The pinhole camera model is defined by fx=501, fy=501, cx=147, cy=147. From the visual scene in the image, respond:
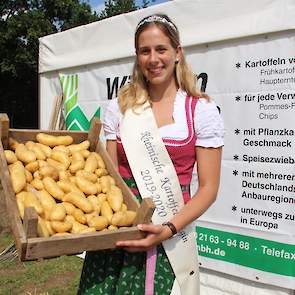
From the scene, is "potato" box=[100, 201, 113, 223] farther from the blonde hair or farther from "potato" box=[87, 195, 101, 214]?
the blonde hair

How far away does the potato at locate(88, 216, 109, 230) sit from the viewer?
6.08 ft

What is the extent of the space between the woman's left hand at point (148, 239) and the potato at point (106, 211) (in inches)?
5.2

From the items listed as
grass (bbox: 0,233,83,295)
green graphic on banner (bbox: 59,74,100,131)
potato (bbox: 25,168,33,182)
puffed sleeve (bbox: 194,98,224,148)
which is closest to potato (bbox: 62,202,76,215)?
potato (bbox: 25,168,33,182)

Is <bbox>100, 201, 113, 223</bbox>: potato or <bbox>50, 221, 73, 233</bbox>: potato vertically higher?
<bbox>100, 201, 113, 223</bbox>: potato

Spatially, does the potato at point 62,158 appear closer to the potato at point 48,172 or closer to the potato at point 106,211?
the potato at point 48,172

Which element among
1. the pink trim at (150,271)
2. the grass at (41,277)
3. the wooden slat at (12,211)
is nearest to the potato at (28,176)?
the wooden slat at (12,211)

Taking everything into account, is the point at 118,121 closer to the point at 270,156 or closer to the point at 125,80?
the point at 270,156

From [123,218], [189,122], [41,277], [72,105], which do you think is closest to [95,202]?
[123,218]

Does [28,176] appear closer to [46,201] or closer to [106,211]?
[46,201]

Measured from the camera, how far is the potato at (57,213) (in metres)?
1.83

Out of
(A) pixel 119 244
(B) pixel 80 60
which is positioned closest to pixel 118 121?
(A) pixel 119 244

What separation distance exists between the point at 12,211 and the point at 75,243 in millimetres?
270

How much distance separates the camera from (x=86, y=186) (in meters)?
2.03

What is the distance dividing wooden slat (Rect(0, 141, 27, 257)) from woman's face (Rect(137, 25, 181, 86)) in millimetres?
672
